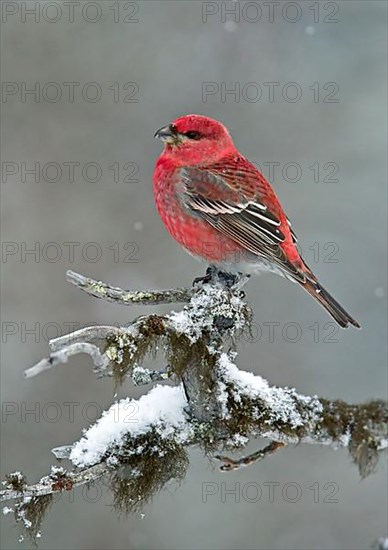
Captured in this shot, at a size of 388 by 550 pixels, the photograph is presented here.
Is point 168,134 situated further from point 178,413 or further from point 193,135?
point 178,413

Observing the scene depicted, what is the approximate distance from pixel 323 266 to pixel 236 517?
232 cm

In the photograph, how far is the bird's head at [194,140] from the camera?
4.39 metres

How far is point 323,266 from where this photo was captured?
7.95 m

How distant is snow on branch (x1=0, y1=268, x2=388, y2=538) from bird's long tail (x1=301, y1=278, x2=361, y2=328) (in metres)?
0.63

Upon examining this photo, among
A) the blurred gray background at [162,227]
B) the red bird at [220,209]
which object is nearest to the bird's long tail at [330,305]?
the red bird at [220,209]

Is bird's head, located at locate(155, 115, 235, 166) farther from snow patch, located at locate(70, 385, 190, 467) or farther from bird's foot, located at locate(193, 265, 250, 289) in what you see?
snow patch, located at locate(70, 385, 190, 467)

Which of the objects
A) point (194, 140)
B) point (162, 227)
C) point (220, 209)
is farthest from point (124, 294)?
point (162, 227)

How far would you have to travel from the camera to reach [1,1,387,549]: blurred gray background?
23.6 ft

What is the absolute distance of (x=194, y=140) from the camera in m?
4.45

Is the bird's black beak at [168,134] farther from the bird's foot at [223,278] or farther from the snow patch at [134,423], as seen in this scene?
the snow patch at [134,423]

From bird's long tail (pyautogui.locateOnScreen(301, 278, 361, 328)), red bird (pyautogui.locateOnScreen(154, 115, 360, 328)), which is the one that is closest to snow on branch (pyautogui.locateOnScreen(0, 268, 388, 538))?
bird's long tail (pyautogui.locateOnScreen(301, 278, 361, 328))

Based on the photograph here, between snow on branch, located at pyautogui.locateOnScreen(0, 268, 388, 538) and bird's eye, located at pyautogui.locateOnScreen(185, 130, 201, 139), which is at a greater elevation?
bird's eye, located at pyautogui.locateOnScreen(185, 130, 201, 139)

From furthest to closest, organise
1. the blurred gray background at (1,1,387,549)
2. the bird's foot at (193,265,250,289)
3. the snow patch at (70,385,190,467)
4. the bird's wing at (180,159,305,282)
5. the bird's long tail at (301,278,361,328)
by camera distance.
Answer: the blurred gray background at (1,1,387,549) < the bird's wing at (180,159,305,282) < the bird's long tail at (301,278,361,328) < the bird's foot at (193,265,250,289) < the snow patch at (70,385,190,467)

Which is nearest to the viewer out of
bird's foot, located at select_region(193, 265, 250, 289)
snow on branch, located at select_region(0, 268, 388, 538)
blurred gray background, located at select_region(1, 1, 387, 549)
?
snow on branch, located at select_region(0, 268, 388, 538)
